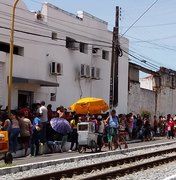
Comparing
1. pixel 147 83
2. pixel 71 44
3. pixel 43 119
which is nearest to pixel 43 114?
pixel 43 119

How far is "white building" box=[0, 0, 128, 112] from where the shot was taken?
74.6ft

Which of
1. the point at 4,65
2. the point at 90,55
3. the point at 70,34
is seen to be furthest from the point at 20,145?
the point at 90,55

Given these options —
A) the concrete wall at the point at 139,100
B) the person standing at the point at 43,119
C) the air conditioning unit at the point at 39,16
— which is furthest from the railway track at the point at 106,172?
the concrete wall at the point at 139,100

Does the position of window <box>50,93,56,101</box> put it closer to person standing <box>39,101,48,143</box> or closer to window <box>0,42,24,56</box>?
window <box>0,42,24,56</box>

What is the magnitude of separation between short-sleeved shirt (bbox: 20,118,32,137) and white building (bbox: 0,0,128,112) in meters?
4.22

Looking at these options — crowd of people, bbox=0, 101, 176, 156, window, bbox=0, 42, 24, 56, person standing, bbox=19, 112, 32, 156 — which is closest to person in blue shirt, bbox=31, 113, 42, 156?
crowd of people, bbox=0, 101, 176, 156

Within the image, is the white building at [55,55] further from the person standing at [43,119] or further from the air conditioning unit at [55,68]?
the person standing at [43,119]

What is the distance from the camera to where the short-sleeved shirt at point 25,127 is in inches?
694

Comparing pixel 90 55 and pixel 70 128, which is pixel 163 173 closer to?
pixel 70 128

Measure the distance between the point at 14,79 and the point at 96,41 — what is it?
9.91 metres

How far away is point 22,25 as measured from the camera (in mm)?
23281

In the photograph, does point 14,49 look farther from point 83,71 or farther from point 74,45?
point 83,71

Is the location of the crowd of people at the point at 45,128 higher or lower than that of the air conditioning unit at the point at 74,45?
lower

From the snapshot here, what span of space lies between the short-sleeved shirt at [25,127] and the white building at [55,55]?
13.8ft
